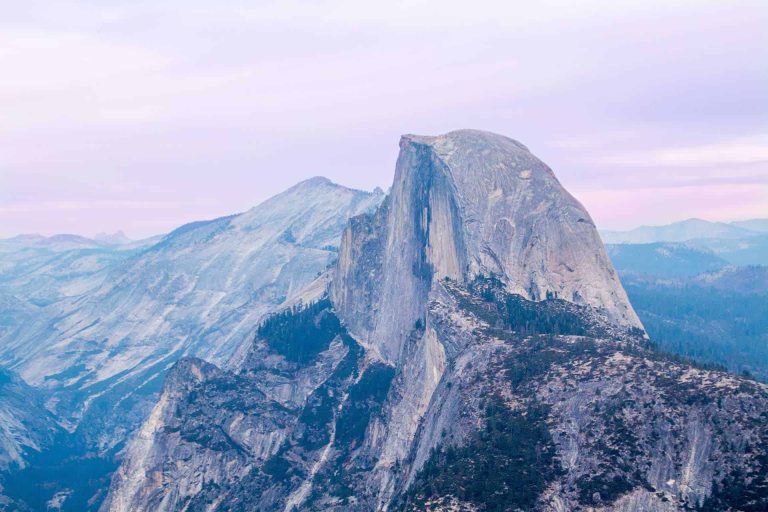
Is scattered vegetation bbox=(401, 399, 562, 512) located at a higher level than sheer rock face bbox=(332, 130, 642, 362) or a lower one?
lower

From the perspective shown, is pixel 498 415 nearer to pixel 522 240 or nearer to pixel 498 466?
pixel 498 466

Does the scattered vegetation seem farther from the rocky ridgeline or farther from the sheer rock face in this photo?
the sheer rock face

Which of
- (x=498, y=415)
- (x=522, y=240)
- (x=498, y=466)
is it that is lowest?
(x=498, y=466)

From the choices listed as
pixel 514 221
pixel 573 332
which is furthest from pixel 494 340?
pixel 514 221

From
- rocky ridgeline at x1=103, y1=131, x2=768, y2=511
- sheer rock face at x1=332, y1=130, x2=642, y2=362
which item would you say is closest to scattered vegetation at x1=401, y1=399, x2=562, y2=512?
rocky ridgeline at x1=103, y1=131, x2=768, y2=511

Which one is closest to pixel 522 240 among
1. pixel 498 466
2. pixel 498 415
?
pixel 498 415

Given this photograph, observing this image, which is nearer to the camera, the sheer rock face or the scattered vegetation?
the scattered vegetation

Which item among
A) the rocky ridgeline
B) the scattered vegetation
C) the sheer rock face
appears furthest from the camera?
the sheer rock face

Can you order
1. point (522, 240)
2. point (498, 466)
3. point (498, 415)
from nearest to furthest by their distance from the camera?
point (498, 466), point (498, 415), point (522, 240)

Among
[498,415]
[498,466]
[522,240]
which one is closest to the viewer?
[498,466]

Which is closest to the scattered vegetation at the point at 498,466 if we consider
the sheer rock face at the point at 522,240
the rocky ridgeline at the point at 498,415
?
the rocky ridgeline at the point at 498,415
